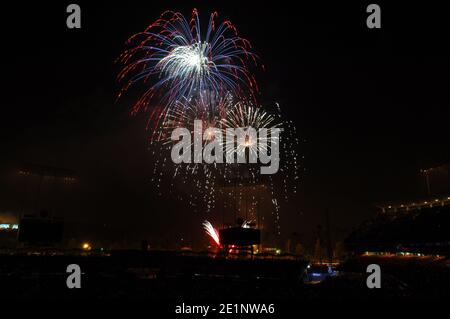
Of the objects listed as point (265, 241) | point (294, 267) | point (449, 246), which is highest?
point (449, 246)

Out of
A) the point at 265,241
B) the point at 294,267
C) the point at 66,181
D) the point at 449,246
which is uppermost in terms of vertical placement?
the point at 66,181

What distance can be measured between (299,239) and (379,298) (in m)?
121

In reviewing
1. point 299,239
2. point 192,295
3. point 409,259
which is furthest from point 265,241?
point 192,295

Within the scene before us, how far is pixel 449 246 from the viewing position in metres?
35.9

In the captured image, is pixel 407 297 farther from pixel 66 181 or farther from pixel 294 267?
pixel 66 181

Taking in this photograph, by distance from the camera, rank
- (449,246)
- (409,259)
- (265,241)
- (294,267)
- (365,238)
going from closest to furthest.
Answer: (449,246), (294,267), (409,259), (365,238), (265,241)

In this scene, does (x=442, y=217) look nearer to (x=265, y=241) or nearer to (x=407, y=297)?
(x=407, y=297)

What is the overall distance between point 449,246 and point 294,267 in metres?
15.6
